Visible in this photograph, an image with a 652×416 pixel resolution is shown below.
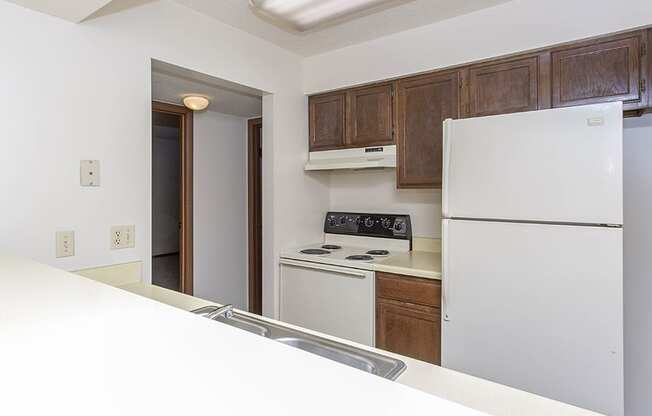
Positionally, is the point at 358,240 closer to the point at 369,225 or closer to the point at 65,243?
the point at 369,225

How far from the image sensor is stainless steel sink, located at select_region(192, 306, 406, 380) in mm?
933

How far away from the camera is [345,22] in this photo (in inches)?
80.8

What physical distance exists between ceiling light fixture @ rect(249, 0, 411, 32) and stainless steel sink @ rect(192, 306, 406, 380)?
105 cm

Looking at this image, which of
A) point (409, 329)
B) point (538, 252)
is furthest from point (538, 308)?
point (409, 329)

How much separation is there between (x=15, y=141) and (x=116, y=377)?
1.47m

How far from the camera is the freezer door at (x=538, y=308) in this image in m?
1.54

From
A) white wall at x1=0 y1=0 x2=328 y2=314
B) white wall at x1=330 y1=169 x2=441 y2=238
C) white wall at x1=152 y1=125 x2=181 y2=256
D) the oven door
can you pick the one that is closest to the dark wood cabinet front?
white wall at x1=330 y1=169 x2=441 y2=238

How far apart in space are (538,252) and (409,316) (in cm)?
80

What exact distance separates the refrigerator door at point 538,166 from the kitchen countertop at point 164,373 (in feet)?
4.71

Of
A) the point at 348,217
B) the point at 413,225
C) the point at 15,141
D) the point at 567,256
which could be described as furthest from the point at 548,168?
the point at 15,141

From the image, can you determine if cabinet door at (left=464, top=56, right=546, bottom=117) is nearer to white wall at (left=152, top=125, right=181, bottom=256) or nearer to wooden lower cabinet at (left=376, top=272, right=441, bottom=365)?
wooden lower cabinet at (left=376, top=272, right=441, bottom=365)

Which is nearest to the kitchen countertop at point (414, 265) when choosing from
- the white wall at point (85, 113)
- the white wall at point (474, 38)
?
the white wall at point (474, 38)

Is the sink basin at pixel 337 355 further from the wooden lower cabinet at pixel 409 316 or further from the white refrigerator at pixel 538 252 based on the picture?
the wooden lower cabinet at pixel 409 316

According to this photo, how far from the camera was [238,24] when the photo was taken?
7.57ft
